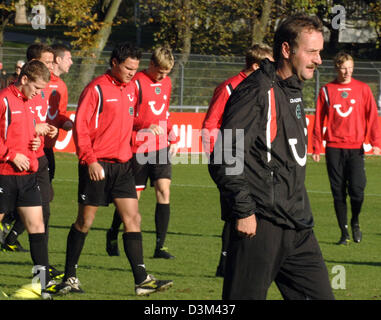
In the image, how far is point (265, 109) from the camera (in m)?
5.38

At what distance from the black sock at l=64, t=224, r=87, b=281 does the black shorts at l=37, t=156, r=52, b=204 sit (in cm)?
114

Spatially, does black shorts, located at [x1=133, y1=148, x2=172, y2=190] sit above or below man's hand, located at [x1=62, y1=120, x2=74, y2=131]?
below

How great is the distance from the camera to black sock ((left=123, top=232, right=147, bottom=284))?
8.27 metres

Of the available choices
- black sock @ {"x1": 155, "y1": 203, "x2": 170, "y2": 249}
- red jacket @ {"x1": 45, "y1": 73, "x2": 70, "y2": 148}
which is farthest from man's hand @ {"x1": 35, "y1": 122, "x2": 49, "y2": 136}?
black sock @ {"x1": 155, "y1": 203, "x2": 170, "y2": 249}

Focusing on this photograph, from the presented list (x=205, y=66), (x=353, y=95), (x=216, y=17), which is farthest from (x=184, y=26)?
(x=353, y=95)

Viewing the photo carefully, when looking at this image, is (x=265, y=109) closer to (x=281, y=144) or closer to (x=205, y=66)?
(x=281, y=144)

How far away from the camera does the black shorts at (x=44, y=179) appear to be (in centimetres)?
967

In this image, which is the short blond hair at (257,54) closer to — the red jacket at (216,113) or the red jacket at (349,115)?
the red jacket at (216,113)

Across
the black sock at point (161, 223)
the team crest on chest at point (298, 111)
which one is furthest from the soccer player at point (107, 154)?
the team crest on chest at point (298, 111)

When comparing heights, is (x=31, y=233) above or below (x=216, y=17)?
above

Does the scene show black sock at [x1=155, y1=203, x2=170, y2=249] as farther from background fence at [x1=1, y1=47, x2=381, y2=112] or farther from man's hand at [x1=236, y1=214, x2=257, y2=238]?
background fence at [x1=1, y1=47, x2=381, y2=112]

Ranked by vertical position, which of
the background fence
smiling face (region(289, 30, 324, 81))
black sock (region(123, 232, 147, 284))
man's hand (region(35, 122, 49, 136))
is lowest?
the background fence

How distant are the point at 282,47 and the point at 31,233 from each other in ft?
11.6

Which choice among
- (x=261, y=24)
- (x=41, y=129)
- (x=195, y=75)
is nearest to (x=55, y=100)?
(x=41, y=129)
